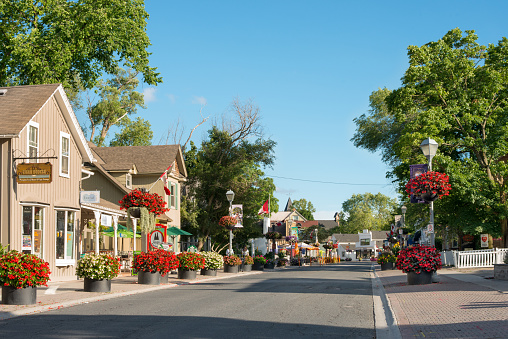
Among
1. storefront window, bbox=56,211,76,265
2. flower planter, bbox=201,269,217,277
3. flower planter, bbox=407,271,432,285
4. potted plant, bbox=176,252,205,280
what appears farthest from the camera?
flower planter, bbox=201,269,217,277

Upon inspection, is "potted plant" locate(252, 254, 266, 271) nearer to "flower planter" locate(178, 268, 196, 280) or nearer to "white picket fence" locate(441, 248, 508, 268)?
"white picket fence" locate(441, 248, 508, 268)

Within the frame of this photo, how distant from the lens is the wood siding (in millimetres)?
21578

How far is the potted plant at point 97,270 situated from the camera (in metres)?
17.8

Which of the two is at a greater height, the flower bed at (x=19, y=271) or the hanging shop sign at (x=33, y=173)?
the hanging shop sign at (x=33, y=173)

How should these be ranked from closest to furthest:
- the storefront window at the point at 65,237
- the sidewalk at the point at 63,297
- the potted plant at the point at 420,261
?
the sidewalk at the point at 63,297
the potted plant at the point at 420,261
the storefront window at the point at 65,237

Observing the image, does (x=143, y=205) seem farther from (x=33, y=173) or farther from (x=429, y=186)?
(x=429, y=186)

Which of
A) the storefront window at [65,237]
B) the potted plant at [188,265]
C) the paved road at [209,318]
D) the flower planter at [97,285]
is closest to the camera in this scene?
the paved road at [209,318]

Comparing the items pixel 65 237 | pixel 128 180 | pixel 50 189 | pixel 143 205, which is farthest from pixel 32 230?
pixel 128 180

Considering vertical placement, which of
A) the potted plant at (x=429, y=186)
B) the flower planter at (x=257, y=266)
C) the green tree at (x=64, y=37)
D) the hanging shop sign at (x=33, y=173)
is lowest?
the flower planter at (x=257, y=266)

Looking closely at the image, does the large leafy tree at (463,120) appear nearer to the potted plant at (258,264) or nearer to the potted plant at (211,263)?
the potted plant at (258,264)

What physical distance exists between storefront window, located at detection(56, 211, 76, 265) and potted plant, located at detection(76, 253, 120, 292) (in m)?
6.90

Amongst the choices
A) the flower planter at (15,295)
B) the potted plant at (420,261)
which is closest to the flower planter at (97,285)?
the flower planter at (15,295)

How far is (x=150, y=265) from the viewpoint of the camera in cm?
2192

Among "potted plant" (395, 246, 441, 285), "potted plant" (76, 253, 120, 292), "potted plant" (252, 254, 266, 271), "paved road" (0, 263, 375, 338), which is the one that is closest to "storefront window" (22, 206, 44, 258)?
"potted plant" (76, 253, 120, 292)
